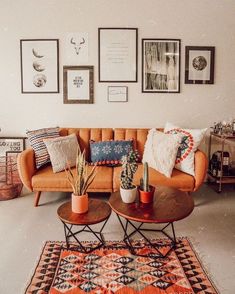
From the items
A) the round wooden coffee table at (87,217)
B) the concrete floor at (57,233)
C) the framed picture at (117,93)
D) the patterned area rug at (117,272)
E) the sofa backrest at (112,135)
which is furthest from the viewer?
the framed picture at (117,93)

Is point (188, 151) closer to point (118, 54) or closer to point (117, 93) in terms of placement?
point (117, 93)

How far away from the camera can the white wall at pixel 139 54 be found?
3709mm

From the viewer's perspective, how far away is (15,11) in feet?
12.2

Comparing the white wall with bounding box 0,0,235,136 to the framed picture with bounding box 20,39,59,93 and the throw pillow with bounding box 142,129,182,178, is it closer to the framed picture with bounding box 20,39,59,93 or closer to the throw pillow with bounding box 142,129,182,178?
the framed picture with bounding box 20,39,59,93

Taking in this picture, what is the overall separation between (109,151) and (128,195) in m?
1.21

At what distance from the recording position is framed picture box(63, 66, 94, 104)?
3.82 meters

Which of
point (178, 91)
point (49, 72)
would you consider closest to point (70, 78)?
point (49, 72)

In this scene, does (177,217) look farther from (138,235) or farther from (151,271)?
(138,235)

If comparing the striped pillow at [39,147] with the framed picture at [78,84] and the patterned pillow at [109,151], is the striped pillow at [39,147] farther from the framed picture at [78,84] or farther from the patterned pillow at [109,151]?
the framed picture at [78,84]

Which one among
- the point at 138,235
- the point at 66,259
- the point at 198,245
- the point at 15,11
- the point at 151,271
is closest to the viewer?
the point at 151,271

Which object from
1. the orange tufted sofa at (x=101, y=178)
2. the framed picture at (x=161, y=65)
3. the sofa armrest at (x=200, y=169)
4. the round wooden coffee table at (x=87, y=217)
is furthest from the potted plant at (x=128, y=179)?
the framed picture at (x=161, y=65)

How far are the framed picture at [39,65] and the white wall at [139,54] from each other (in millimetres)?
69

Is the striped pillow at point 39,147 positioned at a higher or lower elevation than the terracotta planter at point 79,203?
higher

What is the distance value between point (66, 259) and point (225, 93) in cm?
296
